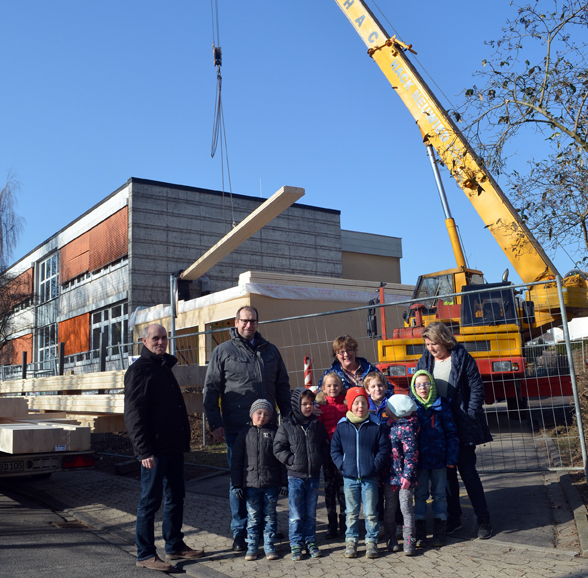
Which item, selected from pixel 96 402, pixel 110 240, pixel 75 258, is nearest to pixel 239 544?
pixel 96 402

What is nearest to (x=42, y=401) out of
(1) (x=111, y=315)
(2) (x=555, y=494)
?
(2) (x=555, y=494)

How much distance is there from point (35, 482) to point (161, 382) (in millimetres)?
5389

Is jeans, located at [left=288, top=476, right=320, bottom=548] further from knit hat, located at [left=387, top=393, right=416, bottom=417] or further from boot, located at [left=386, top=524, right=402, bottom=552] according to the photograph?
knit hat, located at [left=387, top=393, right=416, bottom=417]

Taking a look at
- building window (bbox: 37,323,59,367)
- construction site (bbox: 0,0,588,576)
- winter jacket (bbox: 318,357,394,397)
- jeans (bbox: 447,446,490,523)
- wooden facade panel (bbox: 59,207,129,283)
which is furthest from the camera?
building window (bbox: 37,323,59,367)

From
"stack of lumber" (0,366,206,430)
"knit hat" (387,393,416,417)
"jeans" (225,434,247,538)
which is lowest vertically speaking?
"jeans" (225,434,247,538)

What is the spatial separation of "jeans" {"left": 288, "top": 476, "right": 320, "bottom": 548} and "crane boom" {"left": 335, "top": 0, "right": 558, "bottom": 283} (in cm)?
595

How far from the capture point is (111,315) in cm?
2250

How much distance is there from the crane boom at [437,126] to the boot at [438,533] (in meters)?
5.64

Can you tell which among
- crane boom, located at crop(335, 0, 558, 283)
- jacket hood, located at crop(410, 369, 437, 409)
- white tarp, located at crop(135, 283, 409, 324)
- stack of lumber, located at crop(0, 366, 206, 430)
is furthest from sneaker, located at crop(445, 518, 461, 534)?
white tarp, located at crop(135, 283, 409, 324)

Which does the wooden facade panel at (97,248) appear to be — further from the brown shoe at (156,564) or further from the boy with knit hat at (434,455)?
the boy with knit hat at (434,455)

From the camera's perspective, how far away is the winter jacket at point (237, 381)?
203 inches

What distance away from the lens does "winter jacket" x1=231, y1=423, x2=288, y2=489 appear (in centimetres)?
473

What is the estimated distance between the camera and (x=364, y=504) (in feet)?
15.2

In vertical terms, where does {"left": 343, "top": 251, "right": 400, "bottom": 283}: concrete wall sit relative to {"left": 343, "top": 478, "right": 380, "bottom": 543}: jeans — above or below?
above
